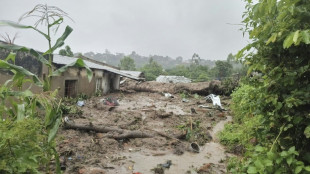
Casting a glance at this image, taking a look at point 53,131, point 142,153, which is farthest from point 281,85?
point 142,153

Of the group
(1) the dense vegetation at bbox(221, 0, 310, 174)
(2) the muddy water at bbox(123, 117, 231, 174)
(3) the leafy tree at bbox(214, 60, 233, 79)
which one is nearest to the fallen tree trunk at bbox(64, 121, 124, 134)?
(2) the muddy water at bbox(123, 117, 231, 174)

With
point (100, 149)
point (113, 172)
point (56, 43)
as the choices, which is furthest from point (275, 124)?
point (100, 149)

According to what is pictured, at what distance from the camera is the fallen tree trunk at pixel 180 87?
712 inches

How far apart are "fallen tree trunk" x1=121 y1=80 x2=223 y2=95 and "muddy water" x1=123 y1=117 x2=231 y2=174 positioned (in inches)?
→ 502

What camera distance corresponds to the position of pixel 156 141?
6117 millimetres


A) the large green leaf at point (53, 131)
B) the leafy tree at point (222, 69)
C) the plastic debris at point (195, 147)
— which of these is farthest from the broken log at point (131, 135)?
the leafy tree at point (222, 69)

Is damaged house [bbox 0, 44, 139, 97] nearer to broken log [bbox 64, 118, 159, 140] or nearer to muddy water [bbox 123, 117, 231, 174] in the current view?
broken log [bbox 64, 118, 159, 140]

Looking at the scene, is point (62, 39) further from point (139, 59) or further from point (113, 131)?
point (139, 59)

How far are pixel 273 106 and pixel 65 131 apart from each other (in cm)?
592

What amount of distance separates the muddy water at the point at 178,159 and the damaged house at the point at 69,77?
339 cm

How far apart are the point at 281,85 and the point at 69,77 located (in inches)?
458

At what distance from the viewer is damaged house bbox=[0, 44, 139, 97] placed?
27.1ft

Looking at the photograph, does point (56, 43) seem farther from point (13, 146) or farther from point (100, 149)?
point (100, 149)

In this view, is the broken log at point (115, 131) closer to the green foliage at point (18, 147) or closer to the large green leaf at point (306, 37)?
the green foliage at point (18, 147)
